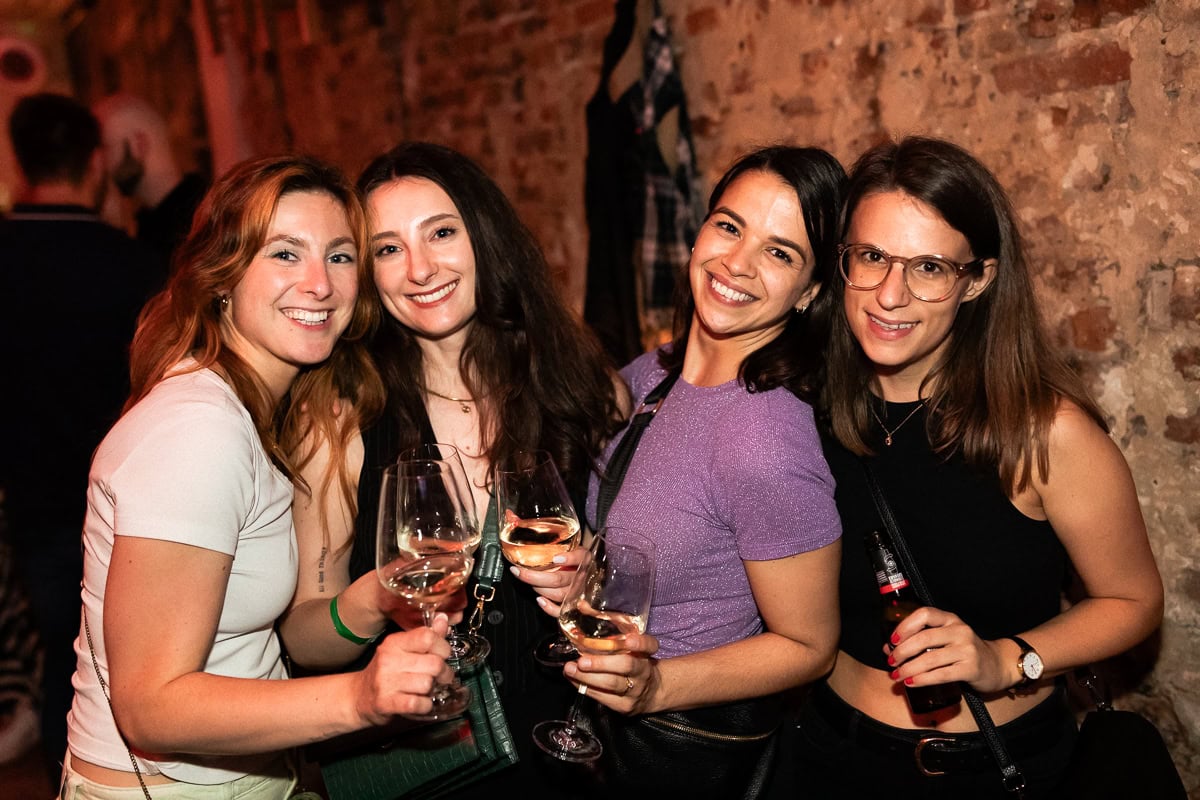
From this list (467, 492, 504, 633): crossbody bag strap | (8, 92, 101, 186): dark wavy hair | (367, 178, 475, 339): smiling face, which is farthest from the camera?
(8, 92, 101, 186): dark wavy hair

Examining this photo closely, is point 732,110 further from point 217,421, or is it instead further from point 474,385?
point 217,421

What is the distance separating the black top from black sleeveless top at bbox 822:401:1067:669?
2517mm

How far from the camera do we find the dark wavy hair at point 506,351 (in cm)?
229

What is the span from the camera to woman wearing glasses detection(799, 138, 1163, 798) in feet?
6.13

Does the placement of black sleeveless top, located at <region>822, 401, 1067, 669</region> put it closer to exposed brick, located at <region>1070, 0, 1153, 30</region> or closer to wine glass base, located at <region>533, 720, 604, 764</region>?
wine glass base, located at <region>533, 720, 604, 764</region>

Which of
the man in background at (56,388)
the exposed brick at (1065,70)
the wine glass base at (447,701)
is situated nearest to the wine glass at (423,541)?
the wine glass base at (447,701)

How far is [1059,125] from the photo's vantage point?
2514 mm

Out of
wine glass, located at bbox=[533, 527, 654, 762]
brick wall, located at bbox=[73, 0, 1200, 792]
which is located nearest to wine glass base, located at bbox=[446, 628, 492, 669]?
wine glass, located at bbox=[533, 527, 654, 762]

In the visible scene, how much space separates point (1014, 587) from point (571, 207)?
3248 millimetres

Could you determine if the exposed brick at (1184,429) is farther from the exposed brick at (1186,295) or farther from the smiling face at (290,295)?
the smiling face at (290,295)

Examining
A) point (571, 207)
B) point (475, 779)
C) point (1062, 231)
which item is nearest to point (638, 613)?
point (475, 779)

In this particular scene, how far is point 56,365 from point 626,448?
2.22 meters

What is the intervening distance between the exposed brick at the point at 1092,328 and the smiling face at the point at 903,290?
2.31 ft

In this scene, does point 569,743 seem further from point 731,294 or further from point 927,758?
point 731,294
